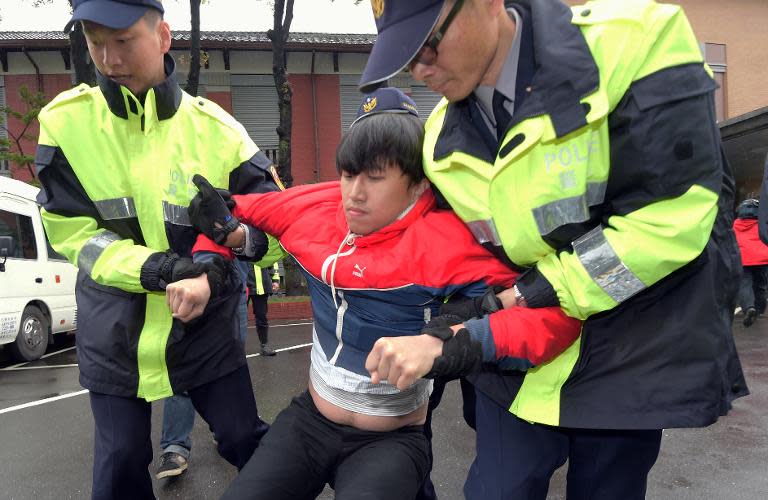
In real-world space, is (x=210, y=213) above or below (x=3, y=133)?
below

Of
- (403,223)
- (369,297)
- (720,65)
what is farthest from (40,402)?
(720,65)

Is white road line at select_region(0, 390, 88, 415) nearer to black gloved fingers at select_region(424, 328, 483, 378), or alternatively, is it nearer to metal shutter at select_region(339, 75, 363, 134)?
black gloved fingers at select_region(424, 328, 483, 378)

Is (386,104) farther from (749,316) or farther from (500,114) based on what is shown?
(749,316)

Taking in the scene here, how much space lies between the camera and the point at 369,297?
1.93 m

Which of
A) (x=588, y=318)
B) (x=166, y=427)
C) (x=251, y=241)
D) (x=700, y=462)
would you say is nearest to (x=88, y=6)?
(x=251, y=241)

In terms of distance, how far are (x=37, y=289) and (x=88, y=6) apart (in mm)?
7187

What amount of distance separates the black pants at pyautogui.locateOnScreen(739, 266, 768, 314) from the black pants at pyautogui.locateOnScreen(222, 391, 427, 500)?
823cm

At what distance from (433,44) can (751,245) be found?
28.3 feet

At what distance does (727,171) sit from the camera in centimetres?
157

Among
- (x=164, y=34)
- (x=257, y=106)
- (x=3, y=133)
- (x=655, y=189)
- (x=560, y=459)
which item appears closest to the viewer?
(x=655, y=189)

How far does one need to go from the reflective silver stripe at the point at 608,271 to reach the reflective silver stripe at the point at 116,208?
5.44 ft

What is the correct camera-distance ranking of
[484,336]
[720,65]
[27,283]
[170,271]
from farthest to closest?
[720,65] < [27,283] < [170,271] < [484,336]

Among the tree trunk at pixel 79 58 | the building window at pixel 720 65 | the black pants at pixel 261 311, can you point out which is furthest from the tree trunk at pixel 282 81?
the building window at pixel 720 65

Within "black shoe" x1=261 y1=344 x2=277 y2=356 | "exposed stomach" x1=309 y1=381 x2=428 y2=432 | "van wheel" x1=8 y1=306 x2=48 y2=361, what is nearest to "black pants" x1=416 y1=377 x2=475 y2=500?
"exposed stomach" x1=309 y1=381 x2=428 y2=432
